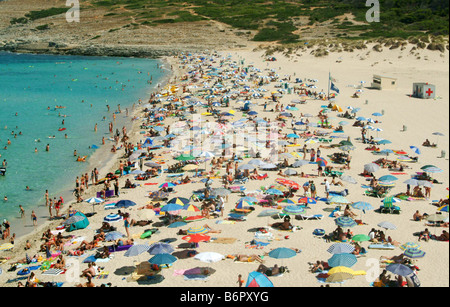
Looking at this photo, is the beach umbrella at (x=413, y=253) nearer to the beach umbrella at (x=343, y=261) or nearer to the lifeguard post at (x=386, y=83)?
the beach umbrella at (x=343, y=261)

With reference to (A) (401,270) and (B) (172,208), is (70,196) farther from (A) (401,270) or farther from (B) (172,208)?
(A) (401,270)

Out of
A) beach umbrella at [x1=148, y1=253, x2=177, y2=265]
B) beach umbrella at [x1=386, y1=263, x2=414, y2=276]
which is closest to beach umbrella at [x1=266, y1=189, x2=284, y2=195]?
beach umbrella at [x1=148, y1=253, x2=177, y2=265]

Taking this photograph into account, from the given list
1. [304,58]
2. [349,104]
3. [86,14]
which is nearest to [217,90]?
[349,104]

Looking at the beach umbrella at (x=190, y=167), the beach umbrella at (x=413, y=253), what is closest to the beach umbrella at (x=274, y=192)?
the beach umbrella at (x=413, y=253)

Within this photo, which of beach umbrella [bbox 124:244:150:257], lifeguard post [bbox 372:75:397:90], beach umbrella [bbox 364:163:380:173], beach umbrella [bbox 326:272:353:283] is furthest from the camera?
lifeguard post [bbox 372:75:397:90]

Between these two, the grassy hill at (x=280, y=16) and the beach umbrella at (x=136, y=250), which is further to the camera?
the grassy hill at (x=280, y=16)

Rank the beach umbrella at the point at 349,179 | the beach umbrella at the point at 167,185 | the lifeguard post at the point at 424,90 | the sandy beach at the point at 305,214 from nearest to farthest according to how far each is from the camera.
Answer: the sandy beach at the point at 305,214 < the beach umbrella at the point at 349,179 < the beach umbrella at the point at 167,185 < the lifeguard post at the point at 424,90

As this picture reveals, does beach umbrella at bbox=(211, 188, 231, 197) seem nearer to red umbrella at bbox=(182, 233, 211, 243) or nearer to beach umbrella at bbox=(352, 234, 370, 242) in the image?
red umbrella at bbox=(182, 233, 211, 243)

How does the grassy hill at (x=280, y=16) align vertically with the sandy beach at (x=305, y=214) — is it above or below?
above
